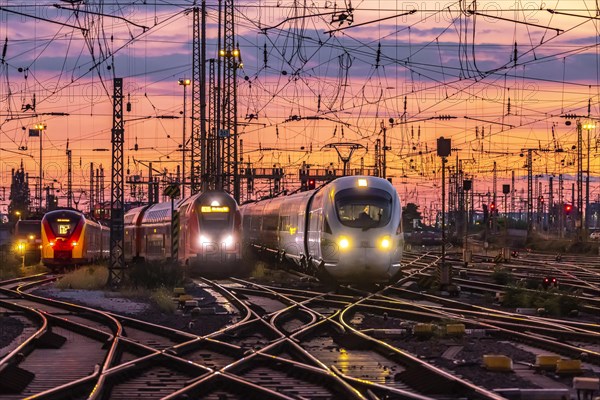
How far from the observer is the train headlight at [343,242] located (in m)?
33.7

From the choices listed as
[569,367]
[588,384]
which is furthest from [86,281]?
[588,384]

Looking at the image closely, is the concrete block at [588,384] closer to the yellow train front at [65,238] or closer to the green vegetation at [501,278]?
the green vegetation at [501,278]

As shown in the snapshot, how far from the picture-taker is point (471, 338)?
19656mm

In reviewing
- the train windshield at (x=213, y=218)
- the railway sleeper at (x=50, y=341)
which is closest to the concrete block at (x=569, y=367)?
the railway sleeper at (x=50, y=341)

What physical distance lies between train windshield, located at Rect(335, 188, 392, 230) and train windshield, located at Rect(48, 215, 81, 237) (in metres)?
24.9

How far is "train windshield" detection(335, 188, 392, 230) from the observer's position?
3362cm

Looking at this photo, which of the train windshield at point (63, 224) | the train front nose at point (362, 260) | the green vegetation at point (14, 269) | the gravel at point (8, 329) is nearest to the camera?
the gravel at point (8, 329)

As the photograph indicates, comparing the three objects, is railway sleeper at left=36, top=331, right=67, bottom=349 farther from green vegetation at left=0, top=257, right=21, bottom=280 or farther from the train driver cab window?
the train driver cab window

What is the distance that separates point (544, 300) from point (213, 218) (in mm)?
19402

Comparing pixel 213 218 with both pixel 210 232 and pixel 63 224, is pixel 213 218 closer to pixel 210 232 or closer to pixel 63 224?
pixel 210 232

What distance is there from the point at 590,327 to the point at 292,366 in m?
8.45

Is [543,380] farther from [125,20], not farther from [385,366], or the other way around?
[125,20]

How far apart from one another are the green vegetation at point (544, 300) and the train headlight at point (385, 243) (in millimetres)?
4667

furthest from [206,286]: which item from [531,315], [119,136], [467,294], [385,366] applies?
[385,366]
